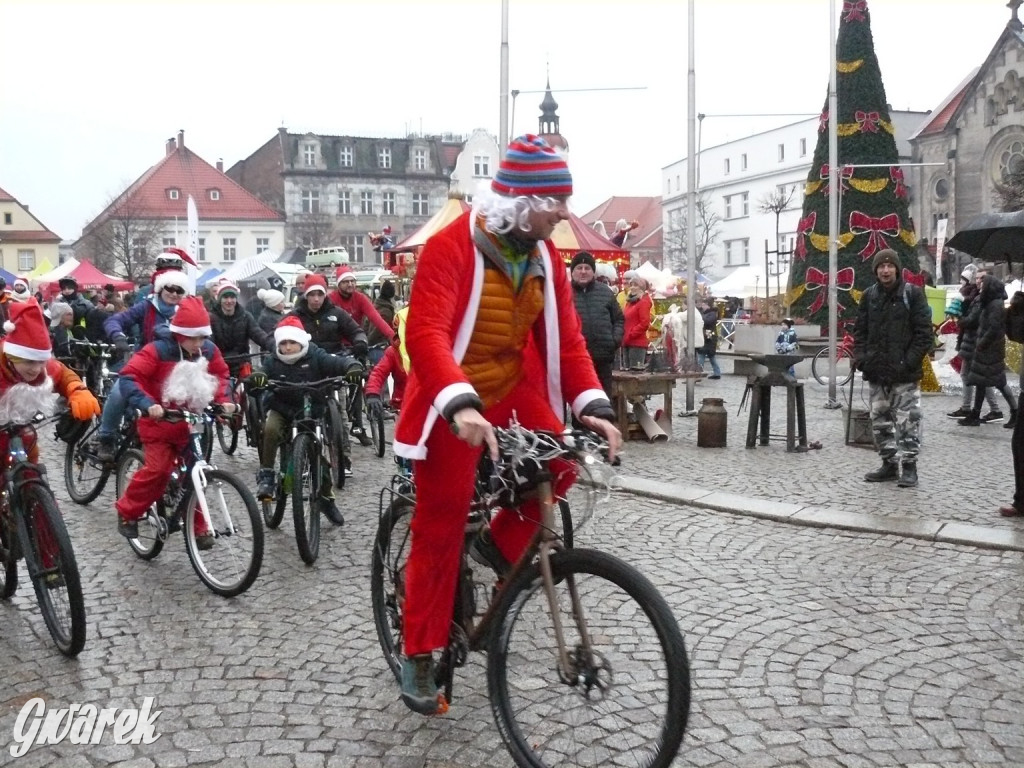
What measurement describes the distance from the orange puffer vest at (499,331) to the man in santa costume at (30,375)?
7.44 ft

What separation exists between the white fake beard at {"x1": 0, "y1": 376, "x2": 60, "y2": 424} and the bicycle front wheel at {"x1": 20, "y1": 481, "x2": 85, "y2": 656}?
0.42 m

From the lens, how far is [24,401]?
524 centimetres

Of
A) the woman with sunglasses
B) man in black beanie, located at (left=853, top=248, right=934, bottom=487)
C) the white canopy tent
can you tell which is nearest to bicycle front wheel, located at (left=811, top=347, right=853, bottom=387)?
man in black beanie, located at (left=853, top=248, right=934, bottom=487)

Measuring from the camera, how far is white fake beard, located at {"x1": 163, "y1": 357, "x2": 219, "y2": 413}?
6.15 m

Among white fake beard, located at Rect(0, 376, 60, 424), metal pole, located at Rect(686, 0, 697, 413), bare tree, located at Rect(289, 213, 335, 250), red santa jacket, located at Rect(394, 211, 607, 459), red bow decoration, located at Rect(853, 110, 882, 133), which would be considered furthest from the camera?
bare tree, located at Rect(289, 213, 335, 250)

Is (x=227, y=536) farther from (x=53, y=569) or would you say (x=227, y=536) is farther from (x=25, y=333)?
(x=25, y=333)

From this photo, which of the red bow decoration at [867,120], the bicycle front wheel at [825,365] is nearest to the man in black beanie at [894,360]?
the bicycle front wheel at [825,365]

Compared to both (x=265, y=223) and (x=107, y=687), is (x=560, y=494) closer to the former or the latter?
(x=107, y=687)

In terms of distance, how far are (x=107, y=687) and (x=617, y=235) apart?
57.0 feet

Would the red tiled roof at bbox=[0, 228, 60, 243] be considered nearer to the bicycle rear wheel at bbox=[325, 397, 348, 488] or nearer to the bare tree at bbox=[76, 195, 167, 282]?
the bare tree at bbox=[76, 195, 167, 282]

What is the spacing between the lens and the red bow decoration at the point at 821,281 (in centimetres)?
2242

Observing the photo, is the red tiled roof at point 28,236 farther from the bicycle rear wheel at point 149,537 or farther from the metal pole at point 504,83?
the bicycle rear wheel at point 149,537

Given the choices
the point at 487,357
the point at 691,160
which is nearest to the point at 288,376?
the point at 487,357

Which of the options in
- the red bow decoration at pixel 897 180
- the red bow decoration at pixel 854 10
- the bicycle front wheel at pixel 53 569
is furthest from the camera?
the red bow decoration at pixel 897 180
